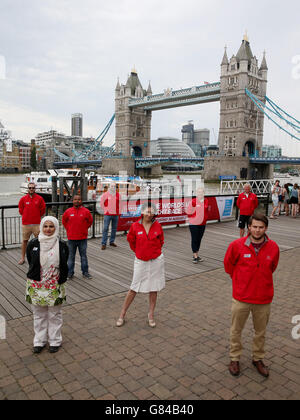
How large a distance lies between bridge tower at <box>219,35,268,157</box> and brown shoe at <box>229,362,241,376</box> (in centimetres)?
7927

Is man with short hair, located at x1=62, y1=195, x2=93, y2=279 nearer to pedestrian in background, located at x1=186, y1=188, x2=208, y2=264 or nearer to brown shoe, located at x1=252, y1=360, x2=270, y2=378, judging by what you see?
pedestrian in background, located at x1=186, y1=188, x2=208, y2=264

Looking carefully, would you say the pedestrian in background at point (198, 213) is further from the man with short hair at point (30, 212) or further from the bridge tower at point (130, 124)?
the bridge tower at point (130, 124)

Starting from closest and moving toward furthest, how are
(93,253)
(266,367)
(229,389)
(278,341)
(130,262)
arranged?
(229,389), (266,367), (278,341), (130,262), (93,253)

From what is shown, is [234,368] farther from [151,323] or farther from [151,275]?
[151,275]

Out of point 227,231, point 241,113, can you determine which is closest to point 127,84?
point 241,113

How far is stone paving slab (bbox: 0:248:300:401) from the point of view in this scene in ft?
11.5

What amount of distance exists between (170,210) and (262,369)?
30.1 feet

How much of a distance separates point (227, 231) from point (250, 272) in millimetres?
9021

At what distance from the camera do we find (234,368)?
12.6 feet

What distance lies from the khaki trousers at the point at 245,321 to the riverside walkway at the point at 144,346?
24cm

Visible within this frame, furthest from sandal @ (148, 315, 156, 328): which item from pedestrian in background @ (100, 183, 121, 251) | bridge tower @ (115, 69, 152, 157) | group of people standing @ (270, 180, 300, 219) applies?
bridge tower @ (115, 69, 152, 157)

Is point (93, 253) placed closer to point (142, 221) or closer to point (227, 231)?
point (142, 221)

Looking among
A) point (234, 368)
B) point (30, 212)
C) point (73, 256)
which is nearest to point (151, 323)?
point (234, 368)

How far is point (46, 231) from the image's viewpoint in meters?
4.11
